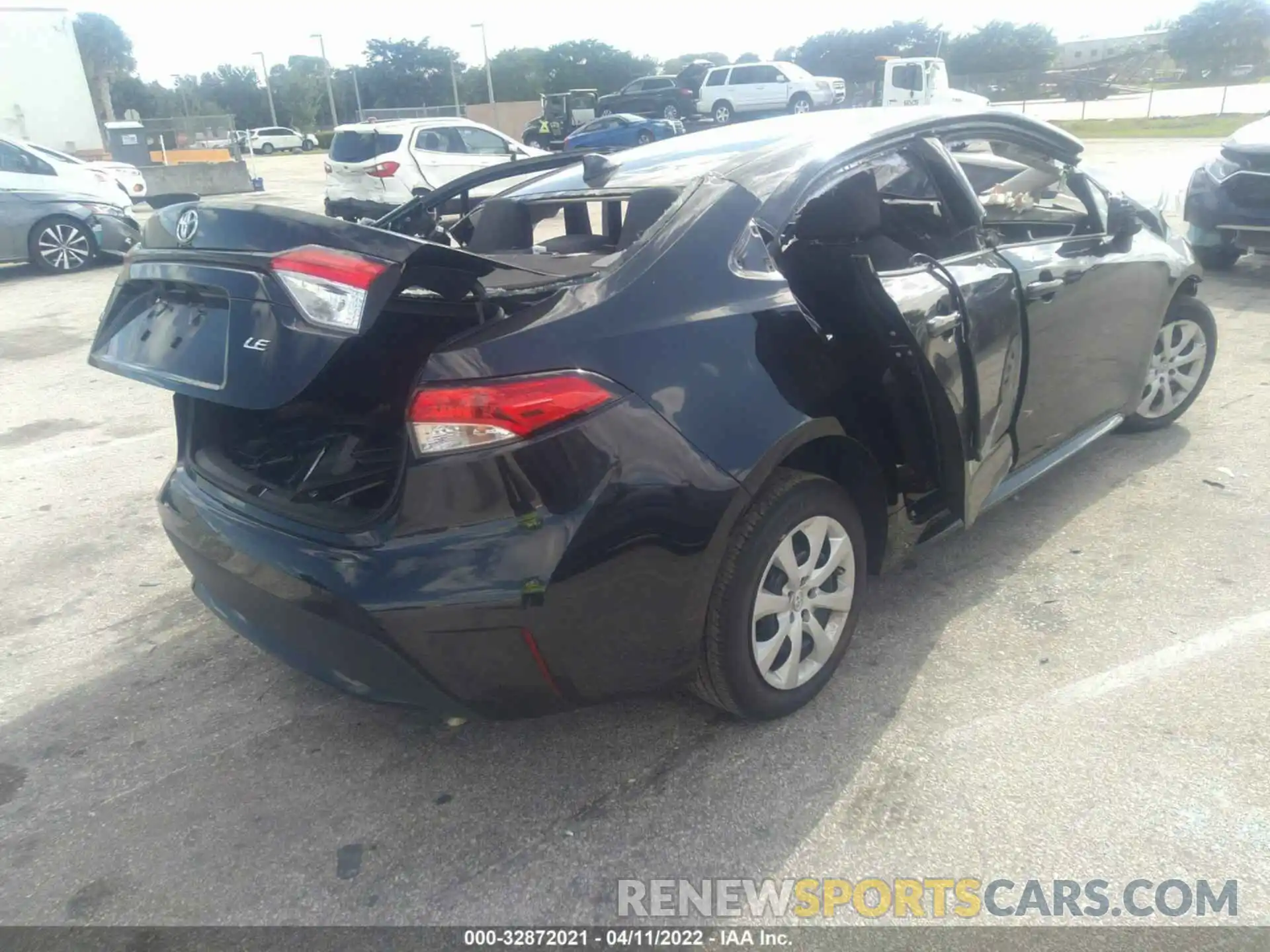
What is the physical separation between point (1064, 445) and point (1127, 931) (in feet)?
7.32

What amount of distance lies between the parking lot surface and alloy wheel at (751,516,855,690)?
186 mm

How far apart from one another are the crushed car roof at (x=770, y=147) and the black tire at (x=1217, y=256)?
18.0 feet

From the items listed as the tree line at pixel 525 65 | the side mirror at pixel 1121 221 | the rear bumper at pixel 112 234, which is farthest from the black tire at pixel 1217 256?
the tree line at pixel 525 65

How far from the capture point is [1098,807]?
2369 millimetres

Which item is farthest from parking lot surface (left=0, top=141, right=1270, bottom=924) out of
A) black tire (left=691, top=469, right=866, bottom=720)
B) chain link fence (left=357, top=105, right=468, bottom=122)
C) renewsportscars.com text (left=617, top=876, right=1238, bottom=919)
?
chain link fence (left=357, top=105, right=468, bottom=122)

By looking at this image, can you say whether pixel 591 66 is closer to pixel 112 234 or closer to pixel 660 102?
pixel 660 102

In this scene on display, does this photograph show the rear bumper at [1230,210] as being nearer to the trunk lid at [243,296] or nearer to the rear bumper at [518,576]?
the rear bumper at [518,576]

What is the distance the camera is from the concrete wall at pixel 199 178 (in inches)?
815

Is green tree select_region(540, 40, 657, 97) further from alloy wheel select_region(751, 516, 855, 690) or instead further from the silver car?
alloy wheel select_region(751, 516, 855, 690)

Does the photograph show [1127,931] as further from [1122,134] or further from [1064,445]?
[1122,134]

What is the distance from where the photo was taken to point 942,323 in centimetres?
291

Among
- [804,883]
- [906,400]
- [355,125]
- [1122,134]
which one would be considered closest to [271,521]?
[804,883]

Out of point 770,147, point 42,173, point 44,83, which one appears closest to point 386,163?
point 42,173

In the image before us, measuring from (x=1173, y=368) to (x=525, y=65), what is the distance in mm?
73799
